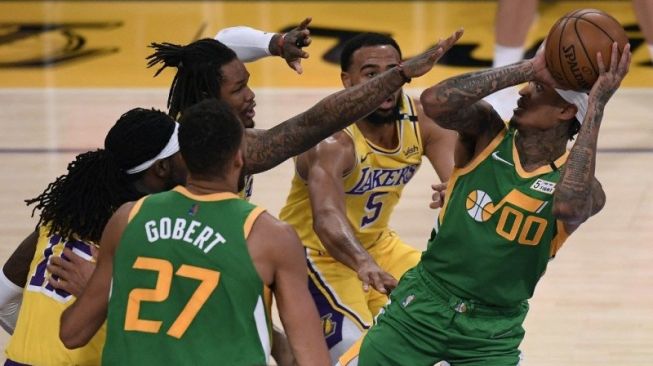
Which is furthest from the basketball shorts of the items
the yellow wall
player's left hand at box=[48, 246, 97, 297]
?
the yellow wall

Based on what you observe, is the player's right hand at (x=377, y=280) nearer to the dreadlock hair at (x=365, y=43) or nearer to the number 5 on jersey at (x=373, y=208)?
the number 5 on jersey at (x=373, y=208)

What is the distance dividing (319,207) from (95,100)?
18.7ft

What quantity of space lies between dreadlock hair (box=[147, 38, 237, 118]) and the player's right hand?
90cm

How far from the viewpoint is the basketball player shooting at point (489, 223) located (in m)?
4.27

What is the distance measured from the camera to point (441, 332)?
441 cm

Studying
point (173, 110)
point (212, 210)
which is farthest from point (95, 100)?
point (212, 210)

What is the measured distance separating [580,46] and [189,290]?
146 centimetres

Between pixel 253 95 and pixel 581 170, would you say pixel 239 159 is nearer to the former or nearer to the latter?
pixel 581 170

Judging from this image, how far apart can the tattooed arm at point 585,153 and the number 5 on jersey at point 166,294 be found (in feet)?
3.80

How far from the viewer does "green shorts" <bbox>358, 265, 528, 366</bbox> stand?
173 inches

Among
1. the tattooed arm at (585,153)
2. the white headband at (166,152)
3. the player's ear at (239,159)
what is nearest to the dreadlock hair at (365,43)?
the white headband at (166,152)

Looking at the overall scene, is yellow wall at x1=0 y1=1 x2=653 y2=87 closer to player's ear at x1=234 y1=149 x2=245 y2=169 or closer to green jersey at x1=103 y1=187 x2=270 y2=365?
player's ear at x1=234 y1=149 x2=245 y2=169

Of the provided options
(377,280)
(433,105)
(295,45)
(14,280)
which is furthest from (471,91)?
(14,280)

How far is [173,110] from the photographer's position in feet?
16.9
